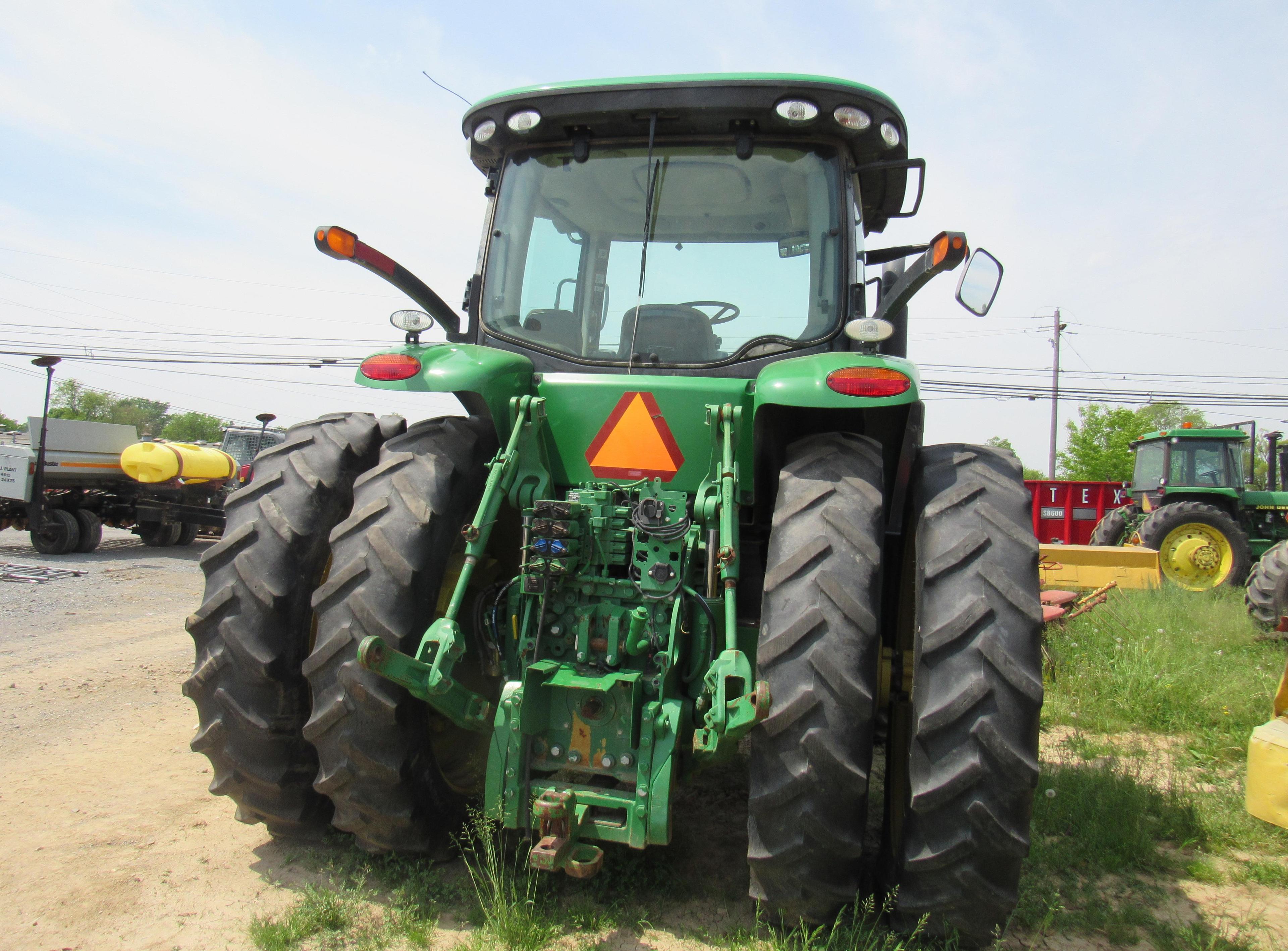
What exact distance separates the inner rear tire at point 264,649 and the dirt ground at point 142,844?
0.28 metres

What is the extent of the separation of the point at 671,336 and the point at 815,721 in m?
1.60

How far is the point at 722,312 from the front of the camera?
329cm

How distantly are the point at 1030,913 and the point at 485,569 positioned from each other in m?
2.24

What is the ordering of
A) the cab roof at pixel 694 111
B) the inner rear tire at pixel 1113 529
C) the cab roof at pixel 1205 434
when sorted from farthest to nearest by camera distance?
the inner rear tire at pixel 1113 529
the cab roof at pixel 1205 434
the cab roof at pixel 694 111

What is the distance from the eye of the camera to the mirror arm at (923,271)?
263cm

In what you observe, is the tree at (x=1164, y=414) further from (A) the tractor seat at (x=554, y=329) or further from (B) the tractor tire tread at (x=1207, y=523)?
(A) the tractor seat at (x=554, y=329)

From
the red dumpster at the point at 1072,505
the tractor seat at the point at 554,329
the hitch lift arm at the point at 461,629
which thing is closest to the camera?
the hitch lift arm at the point at 461,629

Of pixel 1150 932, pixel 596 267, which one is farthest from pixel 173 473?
pixel 1150 932

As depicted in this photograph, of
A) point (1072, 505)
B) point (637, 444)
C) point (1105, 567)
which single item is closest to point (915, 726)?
point (637, 444)

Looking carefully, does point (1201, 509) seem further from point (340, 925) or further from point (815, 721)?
point (340, 925)

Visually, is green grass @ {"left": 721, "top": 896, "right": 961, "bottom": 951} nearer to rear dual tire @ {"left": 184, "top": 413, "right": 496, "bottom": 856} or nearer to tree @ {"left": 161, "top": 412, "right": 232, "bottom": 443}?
rear dual tire @ {"left": 184, "top": 413, "right": 496, "bottom": 856}

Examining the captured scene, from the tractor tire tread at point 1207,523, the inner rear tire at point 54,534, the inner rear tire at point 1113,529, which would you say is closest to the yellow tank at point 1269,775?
the tractor tire tread at point 1207,523

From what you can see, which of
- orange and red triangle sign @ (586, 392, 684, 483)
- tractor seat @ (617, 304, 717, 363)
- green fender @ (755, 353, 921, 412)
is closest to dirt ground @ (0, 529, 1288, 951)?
orange and red triangle sign @ (586, 392, 684, 483)

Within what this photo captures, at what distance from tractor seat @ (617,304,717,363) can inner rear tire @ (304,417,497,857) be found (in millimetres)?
845
